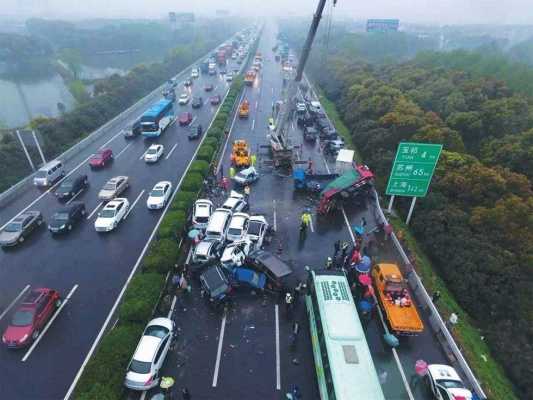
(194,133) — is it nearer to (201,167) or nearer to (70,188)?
(201,167)

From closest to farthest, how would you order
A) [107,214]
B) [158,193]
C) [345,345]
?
1. [345,345]
2. [107,214]
3. [158,193]

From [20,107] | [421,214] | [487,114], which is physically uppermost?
[487,114]

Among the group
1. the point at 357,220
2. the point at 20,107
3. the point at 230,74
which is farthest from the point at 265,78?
the point at 357,220

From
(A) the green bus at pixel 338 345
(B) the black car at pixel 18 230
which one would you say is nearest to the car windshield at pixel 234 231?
(A) the green bus at pixel 338 345

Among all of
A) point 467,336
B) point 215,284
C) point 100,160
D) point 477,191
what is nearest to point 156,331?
point 215,284

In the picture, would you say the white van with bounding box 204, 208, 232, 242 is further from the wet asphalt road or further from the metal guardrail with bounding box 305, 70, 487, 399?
the metal guardrail with bounding box 305, 70, 487, 399

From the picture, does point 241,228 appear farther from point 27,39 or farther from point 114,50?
point 114,50

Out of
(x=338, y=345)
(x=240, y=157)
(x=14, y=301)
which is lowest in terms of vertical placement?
(x=14, y=301)
